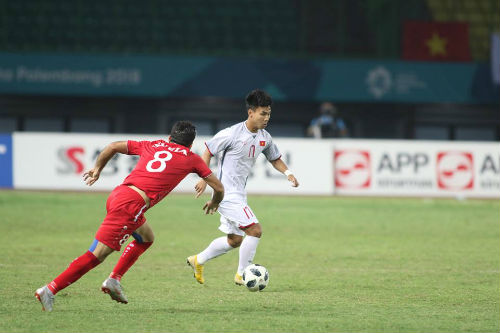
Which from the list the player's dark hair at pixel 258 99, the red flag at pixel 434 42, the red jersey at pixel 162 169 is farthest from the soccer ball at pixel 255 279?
the red flag at pixel 434 42

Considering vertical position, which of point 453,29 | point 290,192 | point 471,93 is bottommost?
point 290,192

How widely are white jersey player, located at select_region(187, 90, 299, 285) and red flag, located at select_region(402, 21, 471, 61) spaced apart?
60.5ft

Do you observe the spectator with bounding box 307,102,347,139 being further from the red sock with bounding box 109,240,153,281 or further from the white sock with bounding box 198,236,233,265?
the red sock with bounding box 109,240,153,281

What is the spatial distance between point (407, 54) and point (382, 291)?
18.7 m

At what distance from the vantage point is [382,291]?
896 centimetres

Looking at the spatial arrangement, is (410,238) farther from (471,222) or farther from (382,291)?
(382,291)

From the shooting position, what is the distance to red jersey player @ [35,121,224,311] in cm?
718

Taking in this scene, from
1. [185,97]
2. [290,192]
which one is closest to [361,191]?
[290,192]

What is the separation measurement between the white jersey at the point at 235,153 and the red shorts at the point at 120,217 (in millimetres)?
1772

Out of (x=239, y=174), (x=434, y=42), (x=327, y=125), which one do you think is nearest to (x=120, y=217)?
(x=239, y=174)

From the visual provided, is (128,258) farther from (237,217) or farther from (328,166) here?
(328,166)

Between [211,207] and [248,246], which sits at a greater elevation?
[211,207]

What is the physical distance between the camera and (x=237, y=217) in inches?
350

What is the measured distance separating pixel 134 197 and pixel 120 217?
8.7 inches
